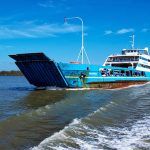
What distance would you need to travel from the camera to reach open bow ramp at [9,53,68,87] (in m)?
29.1

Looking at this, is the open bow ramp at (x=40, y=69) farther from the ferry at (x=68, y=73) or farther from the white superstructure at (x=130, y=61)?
the white superstructure at (x=130, y=61)

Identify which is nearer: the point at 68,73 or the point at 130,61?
the point at 68,73

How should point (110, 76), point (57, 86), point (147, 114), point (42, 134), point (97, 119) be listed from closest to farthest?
point (42, 134) < point (97, 119) < point (147, 114) < point (57, 86) < point (110, 76)

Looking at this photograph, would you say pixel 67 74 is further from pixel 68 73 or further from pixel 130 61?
pixel 130 61

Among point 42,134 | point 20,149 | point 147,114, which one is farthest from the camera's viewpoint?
point 147,114

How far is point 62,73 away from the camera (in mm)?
29906

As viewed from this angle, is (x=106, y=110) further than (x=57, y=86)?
No

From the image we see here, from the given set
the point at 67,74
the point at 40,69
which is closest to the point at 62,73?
the point at 67,74

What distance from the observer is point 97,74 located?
33.4m

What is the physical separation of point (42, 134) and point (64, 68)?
61.4 ft

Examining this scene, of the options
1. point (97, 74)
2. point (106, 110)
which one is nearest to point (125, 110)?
point (106, 110)

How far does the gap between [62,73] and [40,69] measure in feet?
6.39

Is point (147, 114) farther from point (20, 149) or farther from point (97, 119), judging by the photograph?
point (20, 149)

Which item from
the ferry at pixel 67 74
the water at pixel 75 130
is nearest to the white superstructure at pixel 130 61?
the ferry at pixel 67 74
